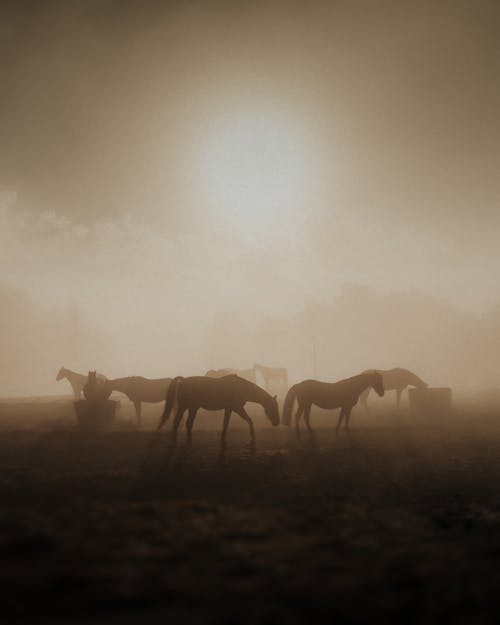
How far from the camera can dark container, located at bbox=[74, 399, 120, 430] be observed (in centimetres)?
1823

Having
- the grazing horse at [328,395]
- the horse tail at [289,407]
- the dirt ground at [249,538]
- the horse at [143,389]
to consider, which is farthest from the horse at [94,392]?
the grazing horse at [328,395]

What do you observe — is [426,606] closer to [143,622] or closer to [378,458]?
[143,622]

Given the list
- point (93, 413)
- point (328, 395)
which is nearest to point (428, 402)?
point (328, 395)

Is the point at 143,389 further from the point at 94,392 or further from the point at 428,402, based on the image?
the point at 428,402

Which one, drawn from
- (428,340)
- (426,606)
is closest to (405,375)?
(426,606)

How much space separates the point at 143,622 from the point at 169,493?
4.96m

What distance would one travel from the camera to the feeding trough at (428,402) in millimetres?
24294

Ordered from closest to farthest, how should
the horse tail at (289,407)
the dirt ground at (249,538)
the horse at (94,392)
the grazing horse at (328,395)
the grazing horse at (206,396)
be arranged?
the dirt ground at (249,538) < the grazing horse at (206,396) < the grazing horse at (328,395) < the horse tail at (289,407) < the horse at (94,392)

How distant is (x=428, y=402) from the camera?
24469mm

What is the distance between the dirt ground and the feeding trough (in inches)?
483

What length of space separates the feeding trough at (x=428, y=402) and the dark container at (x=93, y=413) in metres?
16.5

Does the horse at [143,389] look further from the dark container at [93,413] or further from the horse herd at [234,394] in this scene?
the dark container at [93,413]

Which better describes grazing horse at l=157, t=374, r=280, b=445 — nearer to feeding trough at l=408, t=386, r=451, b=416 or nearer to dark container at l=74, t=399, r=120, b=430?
dark container at l=74, t=399, r=120, b=430

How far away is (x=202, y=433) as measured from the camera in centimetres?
1755
